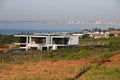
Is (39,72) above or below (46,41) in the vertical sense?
above

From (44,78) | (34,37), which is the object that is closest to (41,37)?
(34,37)

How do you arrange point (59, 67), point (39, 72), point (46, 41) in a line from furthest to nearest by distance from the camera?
1. point (46, 41)
2. point (59, 67)
3. point (39, 72)

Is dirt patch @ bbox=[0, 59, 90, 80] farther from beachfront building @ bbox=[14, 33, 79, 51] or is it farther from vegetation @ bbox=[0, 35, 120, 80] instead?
beachfront building @ bbox=[14, 33, 79, 51]

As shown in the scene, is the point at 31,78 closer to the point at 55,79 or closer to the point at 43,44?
the point at 55,79

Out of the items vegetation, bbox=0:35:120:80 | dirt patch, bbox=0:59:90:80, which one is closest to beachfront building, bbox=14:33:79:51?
vegetation, bbox=0:35:120:80

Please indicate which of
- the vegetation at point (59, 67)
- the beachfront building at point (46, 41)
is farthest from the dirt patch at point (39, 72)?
the beachfront building at point (46, 41)

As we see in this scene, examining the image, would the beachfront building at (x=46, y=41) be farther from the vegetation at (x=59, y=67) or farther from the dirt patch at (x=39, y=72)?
the dirt patch at (x=39, y=72)

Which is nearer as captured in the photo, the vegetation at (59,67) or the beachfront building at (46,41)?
the vegetation at (59,67)

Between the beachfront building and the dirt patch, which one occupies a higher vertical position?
the dirt patch

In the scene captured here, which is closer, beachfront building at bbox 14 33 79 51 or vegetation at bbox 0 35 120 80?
vegetation at bbox 0 35 120 80

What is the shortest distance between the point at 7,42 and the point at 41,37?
61.2 ft

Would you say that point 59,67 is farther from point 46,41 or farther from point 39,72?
point 46,41

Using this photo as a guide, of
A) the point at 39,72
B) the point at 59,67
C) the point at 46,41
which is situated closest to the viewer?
the point at 39,72

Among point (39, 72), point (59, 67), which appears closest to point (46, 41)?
point (59, 67)
